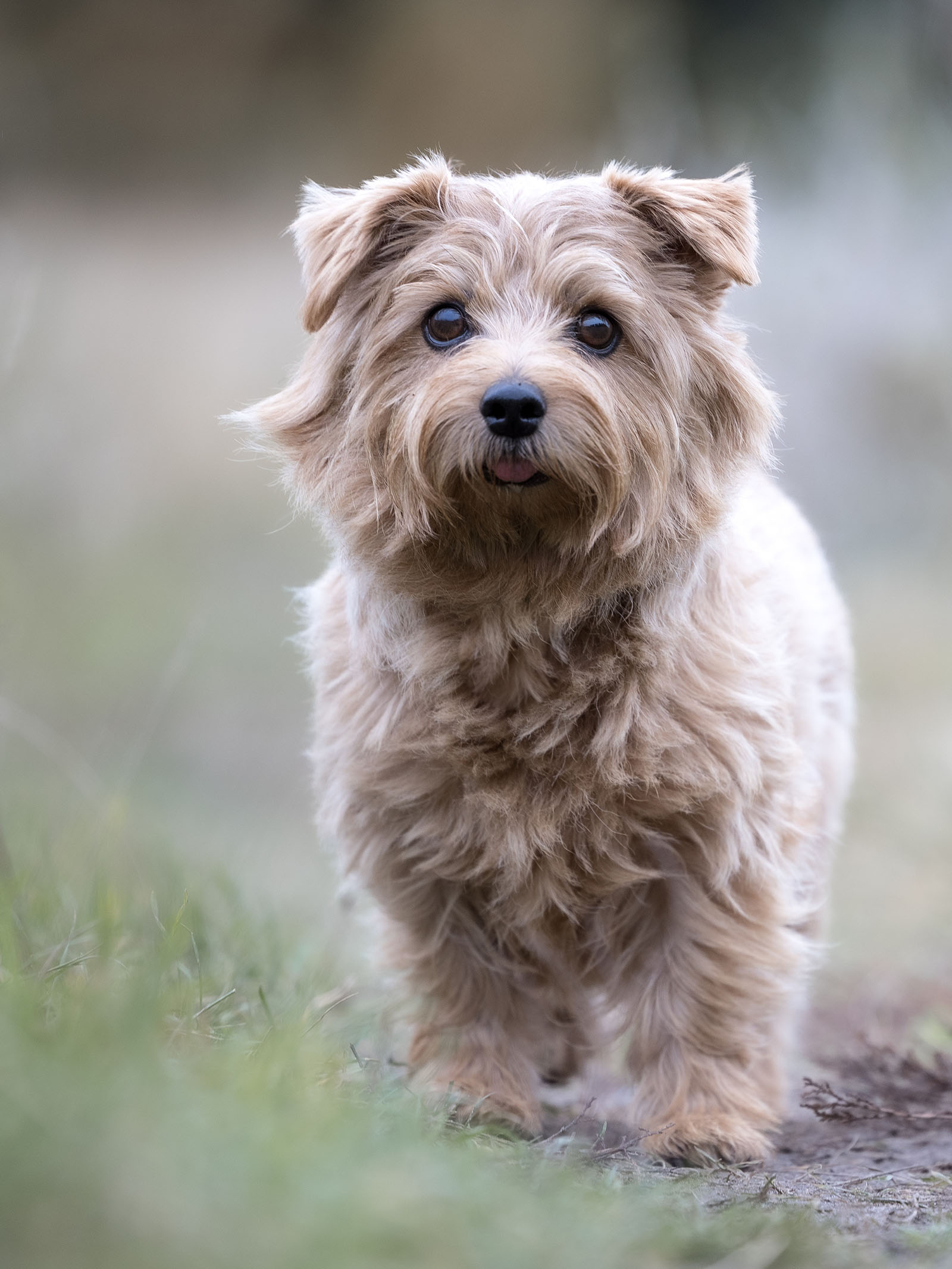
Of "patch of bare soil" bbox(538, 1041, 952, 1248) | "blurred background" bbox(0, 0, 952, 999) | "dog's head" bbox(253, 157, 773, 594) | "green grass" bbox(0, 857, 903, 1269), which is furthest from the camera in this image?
"blurred background" bbox(0, 0, 952, 999)

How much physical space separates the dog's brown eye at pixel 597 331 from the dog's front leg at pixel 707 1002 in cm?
139

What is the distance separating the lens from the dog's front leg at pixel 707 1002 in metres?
3.79

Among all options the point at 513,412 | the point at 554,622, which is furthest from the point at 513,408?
the point at 554,622

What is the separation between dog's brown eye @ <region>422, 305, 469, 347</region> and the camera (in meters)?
3.62

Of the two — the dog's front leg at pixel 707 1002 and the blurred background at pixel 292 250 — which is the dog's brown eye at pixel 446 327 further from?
the blurred background at pixel 292 250

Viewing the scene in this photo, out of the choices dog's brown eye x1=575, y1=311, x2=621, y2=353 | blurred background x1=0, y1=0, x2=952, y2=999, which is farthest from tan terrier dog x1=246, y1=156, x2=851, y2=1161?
blurred background x1=0, y1=0, x2=952, y2=999

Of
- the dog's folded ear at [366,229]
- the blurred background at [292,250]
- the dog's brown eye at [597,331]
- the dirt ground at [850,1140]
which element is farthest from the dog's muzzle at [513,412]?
the blurred background at [292,250]

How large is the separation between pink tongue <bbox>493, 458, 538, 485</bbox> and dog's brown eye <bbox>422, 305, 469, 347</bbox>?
1.43 ft

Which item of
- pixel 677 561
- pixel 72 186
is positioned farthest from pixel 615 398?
pixel 72 186

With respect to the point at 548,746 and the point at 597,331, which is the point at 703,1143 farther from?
the point at 597,331

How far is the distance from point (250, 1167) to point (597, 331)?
225cm

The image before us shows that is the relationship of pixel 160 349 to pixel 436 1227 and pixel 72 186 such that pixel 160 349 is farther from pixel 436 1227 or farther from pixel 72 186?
pixel 436 1227

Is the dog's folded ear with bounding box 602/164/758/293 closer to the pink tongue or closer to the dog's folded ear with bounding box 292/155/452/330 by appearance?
the dog's folded ear with bounding box 292/155/452/330

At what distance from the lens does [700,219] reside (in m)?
3.68
